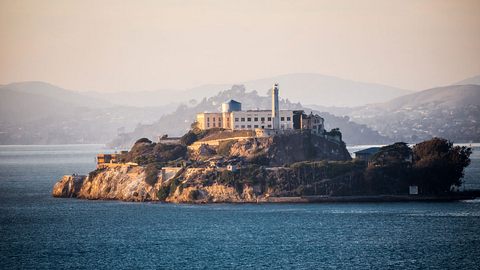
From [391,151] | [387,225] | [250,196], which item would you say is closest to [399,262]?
[387,225]

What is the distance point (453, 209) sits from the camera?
12106cm

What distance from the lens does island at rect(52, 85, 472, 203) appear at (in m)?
132

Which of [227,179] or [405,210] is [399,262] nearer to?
[405,210]

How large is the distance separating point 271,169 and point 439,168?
2142 centimetres

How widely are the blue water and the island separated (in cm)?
483

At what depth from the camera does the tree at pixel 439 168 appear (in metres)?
134

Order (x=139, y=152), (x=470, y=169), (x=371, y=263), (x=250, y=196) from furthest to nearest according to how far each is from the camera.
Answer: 1. (x=470, y=169)
2. (x=139, y=152)
3. (x=250, y=196)
4. (x=371, y=263)

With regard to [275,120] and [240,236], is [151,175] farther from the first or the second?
[240,236]

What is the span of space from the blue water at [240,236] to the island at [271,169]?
4830 mm

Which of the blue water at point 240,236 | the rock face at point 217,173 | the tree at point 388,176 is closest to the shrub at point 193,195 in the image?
the rock face at point 217,173

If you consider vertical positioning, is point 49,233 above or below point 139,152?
below

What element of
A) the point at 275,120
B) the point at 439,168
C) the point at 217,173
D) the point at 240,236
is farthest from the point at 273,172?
the point at 240,236

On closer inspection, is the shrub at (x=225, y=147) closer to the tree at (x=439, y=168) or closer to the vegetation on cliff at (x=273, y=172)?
the vegetation on cliff at (x=273, y=172)

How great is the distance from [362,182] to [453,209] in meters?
15.2
